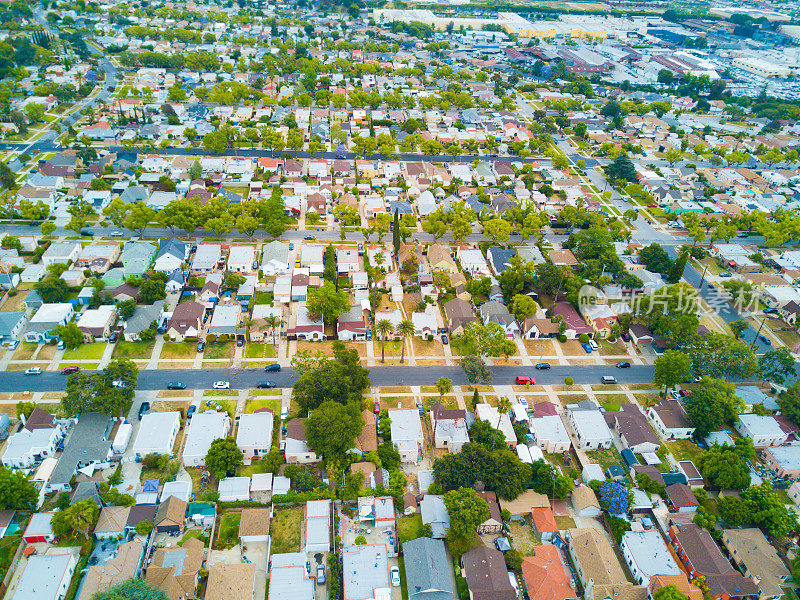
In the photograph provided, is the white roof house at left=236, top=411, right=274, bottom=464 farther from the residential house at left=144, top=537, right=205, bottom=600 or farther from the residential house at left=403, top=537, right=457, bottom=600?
the residential house at left=403, top=537, right=457, bottom=600

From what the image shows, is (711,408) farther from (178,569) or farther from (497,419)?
(178,569)

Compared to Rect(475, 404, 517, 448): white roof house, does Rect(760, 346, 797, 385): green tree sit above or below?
above

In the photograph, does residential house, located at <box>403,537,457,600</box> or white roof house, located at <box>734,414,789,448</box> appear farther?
white roof house, located at <box>734,414,789,448</box>

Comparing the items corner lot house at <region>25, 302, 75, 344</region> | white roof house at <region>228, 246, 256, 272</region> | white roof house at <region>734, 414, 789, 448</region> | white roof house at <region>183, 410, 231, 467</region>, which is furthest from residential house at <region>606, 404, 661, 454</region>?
corner lot house at <region>25, 302, 75, 344</region>

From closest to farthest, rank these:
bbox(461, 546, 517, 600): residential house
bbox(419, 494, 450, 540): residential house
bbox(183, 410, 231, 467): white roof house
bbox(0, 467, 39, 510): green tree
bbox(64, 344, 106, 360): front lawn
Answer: bbox(461, 546, 517, 600): residential house → bbox(0, 467, 39, 510): green tree → bbox(419, 494, 450, 540): residential house → bbox(183, 410, 231, 467): white roof house → bbox(64, 344, 106, 360): front lawn

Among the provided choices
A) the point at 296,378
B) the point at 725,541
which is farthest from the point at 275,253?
the point at 725,541

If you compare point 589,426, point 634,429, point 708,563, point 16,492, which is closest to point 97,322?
point 16,492

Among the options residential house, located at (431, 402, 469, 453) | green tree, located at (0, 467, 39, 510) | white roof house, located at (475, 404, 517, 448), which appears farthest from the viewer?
white roof house, located at (475, 404, 517, 448)
